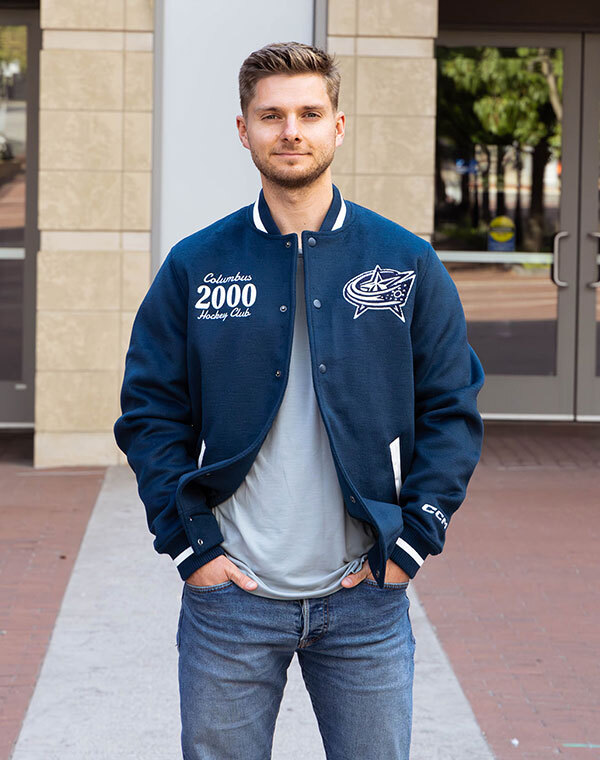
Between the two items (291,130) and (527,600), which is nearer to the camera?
(291,130)

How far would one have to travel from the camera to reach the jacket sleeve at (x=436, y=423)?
2443 millimetres

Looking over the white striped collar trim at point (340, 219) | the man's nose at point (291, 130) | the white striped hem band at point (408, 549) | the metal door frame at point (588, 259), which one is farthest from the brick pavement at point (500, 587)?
the man's nose at point (291, 130)

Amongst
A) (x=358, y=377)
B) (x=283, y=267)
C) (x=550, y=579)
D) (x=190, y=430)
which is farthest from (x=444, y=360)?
(x=550, y=579)

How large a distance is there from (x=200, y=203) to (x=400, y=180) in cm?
133

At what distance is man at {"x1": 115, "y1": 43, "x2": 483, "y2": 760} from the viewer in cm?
241

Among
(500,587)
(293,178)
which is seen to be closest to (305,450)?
(293,178)

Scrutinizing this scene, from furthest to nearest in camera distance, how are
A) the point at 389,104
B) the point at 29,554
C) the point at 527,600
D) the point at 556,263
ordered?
the point at 556,263 < the point at 389,104 < the point at 29,554 < the point at 527,600

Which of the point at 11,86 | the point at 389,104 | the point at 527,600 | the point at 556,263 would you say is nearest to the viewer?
the point at 527,600

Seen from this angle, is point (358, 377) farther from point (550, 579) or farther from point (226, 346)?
point (550, 579)

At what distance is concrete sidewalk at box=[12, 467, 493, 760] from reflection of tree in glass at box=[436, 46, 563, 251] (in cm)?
492

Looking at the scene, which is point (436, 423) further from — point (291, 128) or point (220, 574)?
point (291, 128)

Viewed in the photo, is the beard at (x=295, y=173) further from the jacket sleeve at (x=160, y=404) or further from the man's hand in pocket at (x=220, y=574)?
the man's hand in pocket at (x=220, y=574)

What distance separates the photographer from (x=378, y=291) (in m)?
2.43

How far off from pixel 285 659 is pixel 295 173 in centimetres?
97
